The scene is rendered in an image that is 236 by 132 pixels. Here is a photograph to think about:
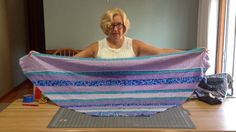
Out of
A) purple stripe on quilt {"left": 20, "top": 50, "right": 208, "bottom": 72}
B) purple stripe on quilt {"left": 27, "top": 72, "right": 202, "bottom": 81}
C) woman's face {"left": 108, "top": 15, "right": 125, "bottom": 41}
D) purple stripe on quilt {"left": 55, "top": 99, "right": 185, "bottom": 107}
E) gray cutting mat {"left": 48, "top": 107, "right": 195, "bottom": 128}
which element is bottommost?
gray cutting mat {"left": 48, "top": 107, "right": 195, "bottom": 128}

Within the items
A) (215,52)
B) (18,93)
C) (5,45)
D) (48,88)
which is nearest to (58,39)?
(5,45)

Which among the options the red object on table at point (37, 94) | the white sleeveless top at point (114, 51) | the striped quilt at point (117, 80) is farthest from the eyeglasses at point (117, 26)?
the red object on table at point (37, 94)

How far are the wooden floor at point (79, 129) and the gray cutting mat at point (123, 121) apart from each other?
0.04m

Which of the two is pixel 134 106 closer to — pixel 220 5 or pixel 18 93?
pixel 220 5

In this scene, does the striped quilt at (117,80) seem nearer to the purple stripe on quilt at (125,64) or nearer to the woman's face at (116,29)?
the purple stripe on quilt at (125,64)

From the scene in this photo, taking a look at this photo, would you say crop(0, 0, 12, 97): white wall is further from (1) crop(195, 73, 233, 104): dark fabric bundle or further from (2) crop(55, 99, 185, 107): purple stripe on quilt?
(1) crop(195, 73, 233, 104): dark fabric bundle

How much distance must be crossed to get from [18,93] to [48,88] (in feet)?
11.2

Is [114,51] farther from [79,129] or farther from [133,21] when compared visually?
[133,21]

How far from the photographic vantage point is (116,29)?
2250mm

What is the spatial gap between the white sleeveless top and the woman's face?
0.09 m

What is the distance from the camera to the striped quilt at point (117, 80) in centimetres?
187

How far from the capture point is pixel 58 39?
4.34 meters

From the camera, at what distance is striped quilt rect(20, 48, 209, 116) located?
1868mm

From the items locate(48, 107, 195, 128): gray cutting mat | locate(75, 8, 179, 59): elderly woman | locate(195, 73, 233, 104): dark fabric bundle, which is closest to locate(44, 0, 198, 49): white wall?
locate(75, 8, 179, 59): elderly woman
